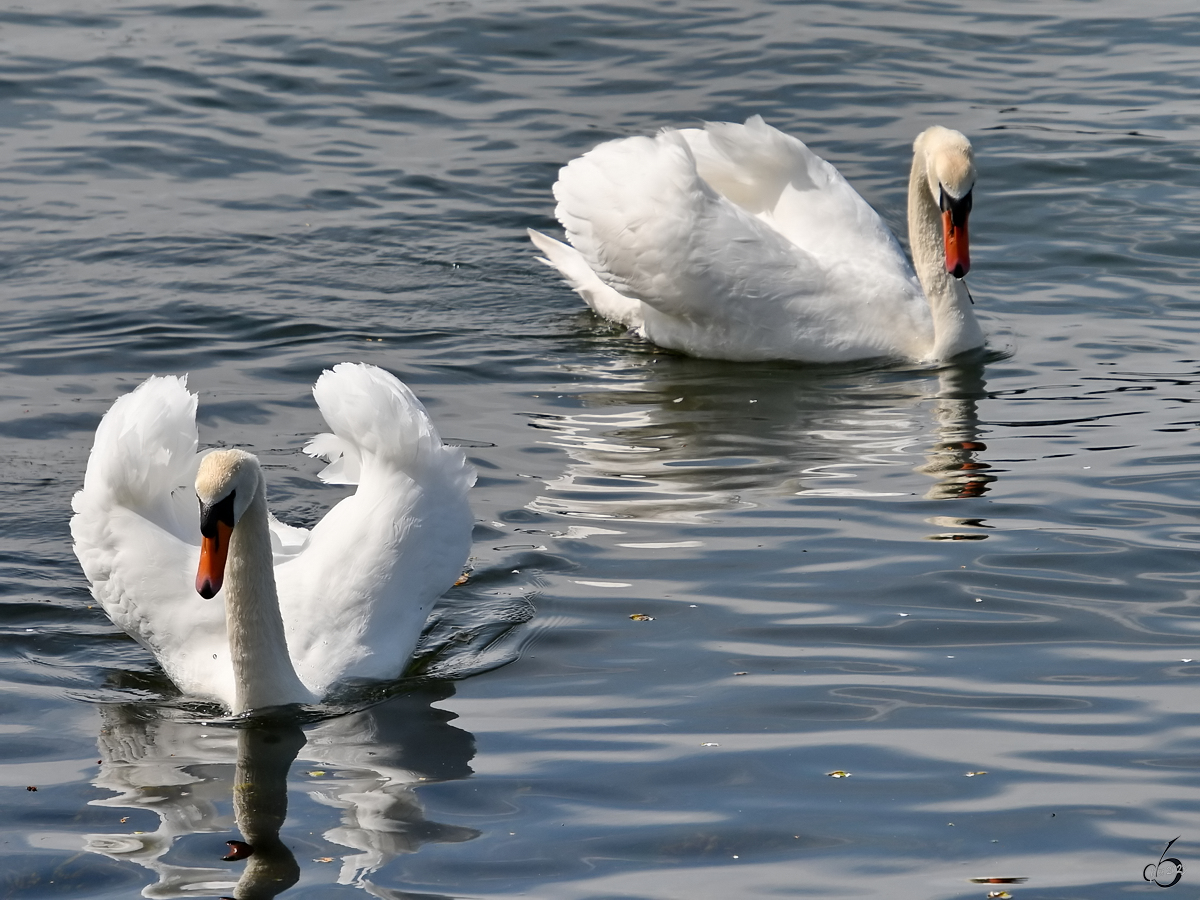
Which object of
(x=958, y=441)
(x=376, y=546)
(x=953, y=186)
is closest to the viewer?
(x=376, y=546)

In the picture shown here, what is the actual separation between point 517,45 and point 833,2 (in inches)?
144

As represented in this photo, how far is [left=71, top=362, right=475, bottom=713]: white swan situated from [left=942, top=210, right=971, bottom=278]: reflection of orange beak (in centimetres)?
452

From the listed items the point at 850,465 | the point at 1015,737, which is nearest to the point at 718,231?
the point at 850,465

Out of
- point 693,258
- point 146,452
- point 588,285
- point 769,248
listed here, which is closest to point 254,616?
point 146,452

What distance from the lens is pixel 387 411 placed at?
289 inches

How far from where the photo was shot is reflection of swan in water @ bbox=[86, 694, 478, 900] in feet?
18.5

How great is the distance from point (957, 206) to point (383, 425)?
4.97 m

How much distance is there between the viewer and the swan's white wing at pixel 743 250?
11.1 meters

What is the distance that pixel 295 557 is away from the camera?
7.65m

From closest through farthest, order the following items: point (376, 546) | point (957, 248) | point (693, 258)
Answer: point (376, 546) < point (957, 248) < point (693, 258)

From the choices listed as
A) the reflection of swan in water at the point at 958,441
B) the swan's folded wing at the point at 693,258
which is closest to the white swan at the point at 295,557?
the reflection of swan in water at the point at 958,441

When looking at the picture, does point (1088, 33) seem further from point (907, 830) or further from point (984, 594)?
point (907, 830)

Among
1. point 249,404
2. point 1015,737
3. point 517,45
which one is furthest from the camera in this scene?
point 517,45

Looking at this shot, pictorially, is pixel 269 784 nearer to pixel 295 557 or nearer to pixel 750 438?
pixel 295 557
